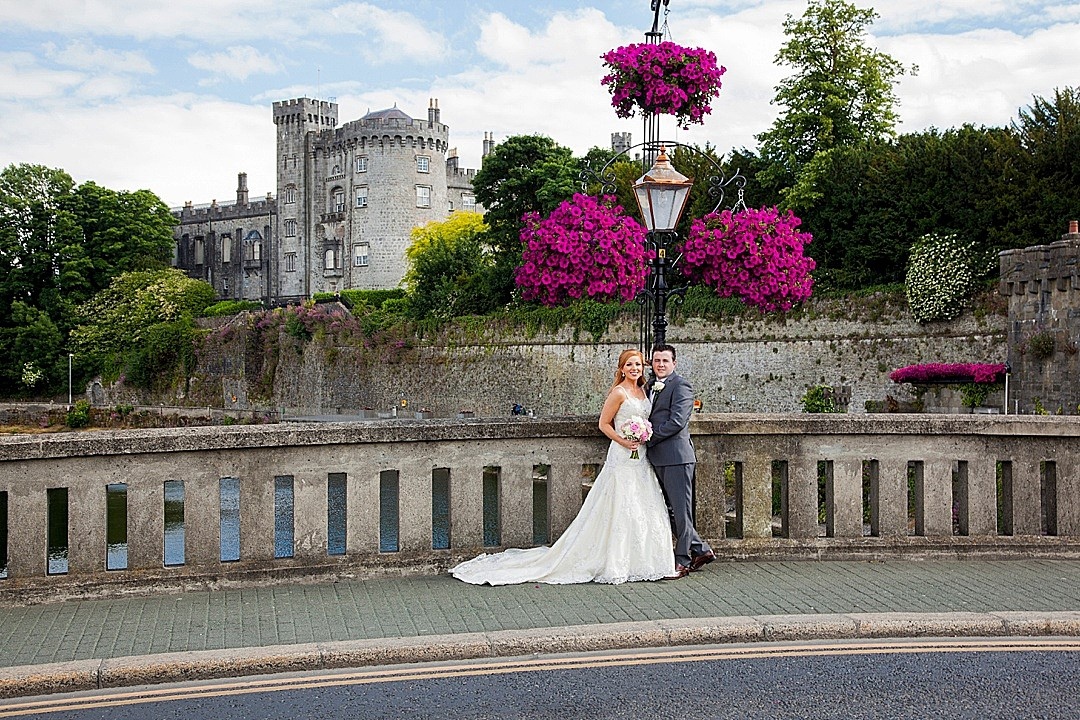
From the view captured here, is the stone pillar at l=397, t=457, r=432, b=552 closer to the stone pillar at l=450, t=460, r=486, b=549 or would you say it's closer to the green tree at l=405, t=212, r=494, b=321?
the stone pillar at l=450, t=460, r=486, b=549

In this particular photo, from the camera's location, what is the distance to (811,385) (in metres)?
38.2

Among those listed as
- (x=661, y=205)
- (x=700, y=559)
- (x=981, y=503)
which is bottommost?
(x=700, y=559)

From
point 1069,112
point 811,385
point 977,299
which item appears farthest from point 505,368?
point 1069,112

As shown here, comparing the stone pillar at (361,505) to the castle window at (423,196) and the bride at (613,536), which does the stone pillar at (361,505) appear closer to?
the bride at (613,536)

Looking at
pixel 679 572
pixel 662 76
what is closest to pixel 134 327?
pixel 662 76

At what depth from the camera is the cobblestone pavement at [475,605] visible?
6980 mm

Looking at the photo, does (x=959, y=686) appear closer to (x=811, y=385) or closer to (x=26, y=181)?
(x=811, y=385)

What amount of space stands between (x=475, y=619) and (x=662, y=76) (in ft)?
18.2

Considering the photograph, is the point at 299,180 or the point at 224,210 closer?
the point at 299,180

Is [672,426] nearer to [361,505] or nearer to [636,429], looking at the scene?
[636,429]

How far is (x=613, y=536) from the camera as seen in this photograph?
8734 mm

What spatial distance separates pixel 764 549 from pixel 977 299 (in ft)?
→ 86.7

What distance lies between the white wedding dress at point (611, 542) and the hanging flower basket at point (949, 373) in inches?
844

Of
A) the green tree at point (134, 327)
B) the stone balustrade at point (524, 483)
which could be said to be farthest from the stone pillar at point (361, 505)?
the green tree at point (134, 327)
